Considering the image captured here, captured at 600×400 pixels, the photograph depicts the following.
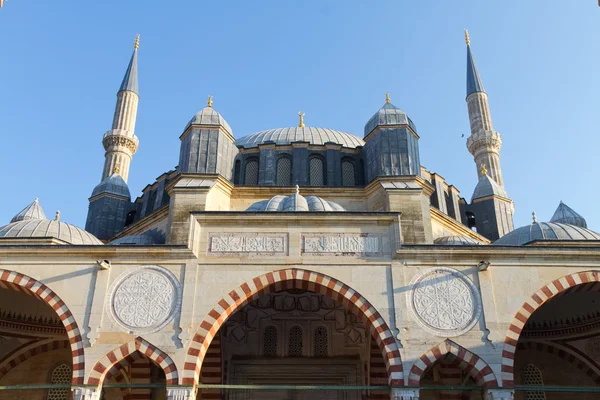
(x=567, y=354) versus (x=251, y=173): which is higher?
(x=251, y=173)

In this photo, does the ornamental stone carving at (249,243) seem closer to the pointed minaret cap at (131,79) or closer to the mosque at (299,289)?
the mosque at (299,289)

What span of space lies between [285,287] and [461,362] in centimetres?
333

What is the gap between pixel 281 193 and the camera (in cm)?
1353

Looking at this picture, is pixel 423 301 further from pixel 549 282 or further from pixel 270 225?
pixel 270 225

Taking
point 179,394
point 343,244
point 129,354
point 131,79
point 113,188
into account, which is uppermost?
point 131,79

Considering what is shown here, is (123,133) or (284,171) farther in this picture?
(123,133)

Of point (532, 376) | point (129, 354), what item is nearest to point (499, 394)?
point (532, 376)

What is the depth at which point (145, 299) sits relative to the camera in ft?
32.5

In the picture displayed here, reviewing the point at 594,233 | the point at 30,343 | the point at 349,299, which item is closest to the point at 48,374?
the point at 30,343

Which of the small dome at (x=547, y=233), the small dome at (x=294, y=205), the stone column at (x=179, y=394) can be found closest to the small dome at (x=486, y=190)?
the small dome at (x=547, y=233)

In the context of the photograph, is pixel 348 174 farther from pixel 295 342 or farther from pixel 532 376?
pixel 532 376

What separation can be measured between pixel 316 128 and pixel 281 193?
5.30m

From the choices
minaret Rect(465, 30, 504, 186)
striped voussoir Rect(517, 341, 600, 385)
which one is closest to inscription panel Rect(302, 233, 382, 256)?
striped voussoir Rect(517, 341, 600, 385)

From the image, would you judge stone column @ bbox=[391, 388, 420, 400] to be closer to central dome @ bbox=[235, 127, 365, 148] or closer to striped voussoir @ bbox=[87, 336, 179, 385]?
striped voussoir @ bbox=[87, 336, 179, 385]
